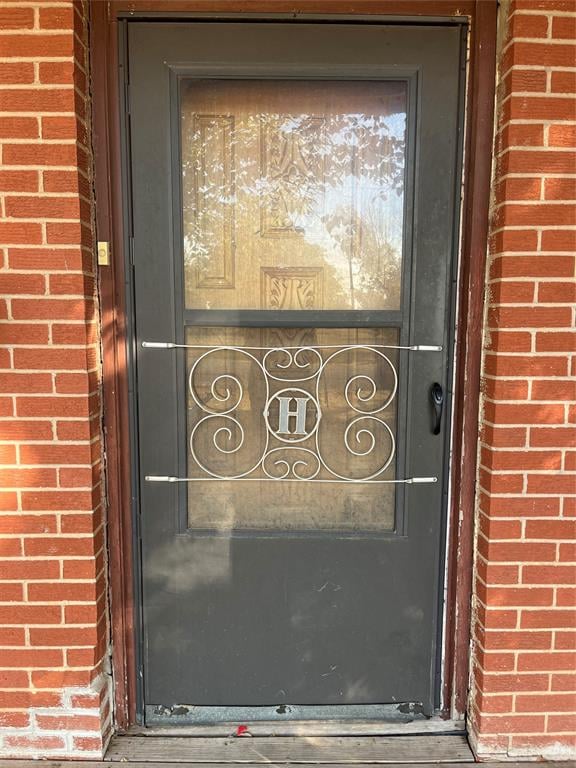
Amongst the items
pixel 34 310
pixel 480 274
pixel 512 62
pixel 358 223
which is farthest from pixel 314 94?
pixel 34 310

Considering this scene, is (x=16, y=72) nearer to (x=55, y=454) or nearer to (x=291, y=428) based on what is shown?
(x=55, y=454)

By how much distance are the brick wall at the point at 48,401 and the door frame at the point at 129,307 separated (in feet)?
0.20

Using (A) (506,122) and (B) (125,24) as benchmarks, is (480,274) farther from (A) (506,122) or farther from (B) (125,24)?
(B) (125,24)

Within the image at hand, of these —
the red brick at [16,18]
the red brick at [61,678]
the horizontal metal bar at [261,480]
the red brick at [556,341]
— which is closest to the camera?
the red brick at [16,18]

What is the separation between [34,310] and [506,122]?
5.61 feet

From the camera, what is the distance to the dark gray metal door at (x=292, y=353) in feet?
6.06

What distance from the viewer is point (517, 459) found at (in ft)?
5.96

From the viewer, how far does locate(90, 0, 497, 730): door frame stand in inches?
70.6

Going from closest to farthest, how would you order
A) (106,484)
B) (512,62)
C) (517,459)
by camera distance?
(512,62) < (517,459) < (106,484)

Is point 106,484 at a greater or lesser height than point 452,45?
lesser

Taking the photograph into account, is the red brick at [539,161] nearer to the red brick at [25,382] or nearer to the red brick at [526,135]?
the red brick at [526,135]

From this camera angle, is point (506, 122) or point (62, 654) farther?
point (62, 654)

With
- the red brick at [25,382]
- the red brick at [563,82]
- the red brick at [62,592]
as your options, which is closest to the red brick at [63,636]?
the red brick at [62,592]

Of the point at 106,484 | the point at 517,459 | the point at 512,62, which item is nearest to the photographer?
the point at 512,62
